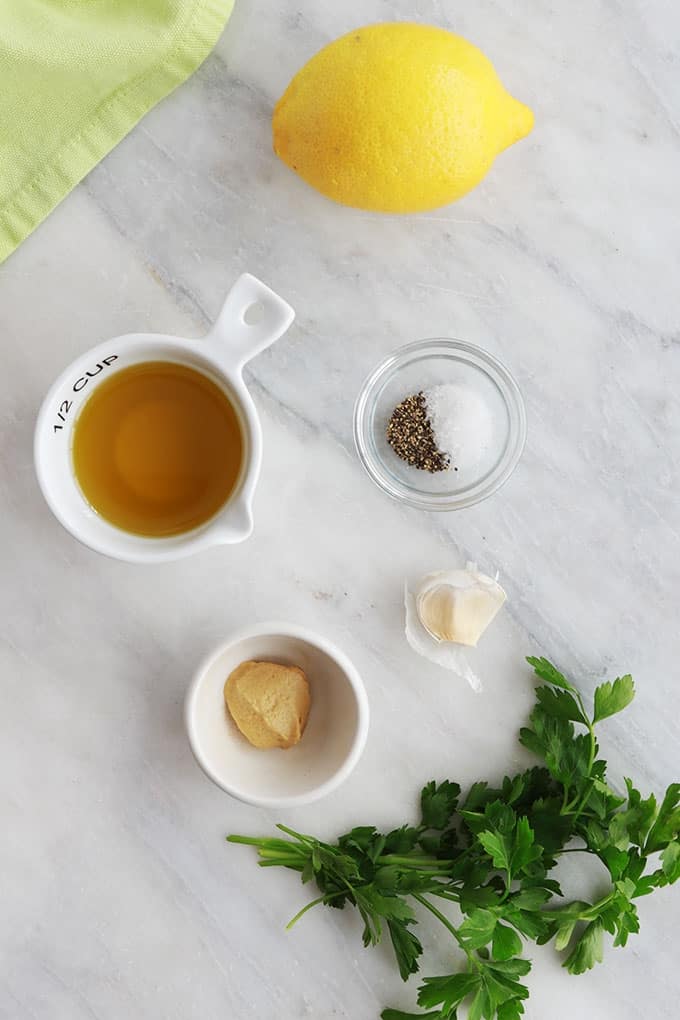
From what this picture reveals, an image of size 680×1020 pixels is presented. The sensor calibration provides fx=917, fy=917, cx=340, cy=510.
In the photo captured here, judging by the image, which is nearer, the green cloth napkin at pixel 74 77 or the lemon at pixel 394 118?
the lemon at pixel 394 118

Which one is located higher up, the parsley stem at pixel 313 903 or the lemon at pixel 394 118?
the lemon at pixel 394 118

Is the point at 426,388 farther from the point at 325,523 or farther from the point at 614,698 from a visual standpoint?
the point at 614,698

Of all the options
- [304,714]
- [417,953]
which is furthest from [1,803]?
[417,953]

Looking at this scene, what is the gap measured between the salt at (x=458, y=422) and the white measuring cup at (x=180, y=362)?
0.21 metres

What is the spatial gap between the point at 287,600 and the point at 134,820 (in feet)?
0.96

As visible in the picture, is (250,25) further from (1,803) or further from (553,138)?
(1,803)

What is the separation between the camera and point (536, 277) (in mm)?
976

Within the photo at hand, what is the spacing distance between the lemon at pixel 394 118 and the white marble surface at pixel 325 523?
111 millimetres

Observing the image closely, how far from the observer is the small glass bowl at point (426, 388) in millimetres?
979

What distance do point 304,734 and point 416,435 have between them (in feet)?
1.12

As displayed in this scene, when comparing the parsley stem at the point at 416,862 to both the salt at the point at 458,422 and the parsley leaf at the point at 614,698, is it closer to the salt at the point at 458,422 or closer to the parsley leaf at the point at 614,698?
the parsley leaf at the point at 614,698

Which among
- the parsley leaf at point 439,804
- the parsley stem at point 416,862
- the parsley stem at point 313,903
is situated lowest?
the parsley stem at point 313,903

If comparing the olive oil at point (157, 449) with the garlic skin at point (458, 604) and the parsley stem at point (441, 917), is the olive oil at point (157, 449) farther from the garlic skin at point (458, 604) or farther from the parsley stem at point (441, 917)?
the parsley stem at point (441, 917)

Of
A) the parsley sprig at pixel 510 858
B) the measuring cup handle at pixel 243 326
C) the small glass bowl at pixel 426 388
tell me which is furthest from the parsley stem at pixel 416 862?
the measuring cup handle at pixel 243 326
